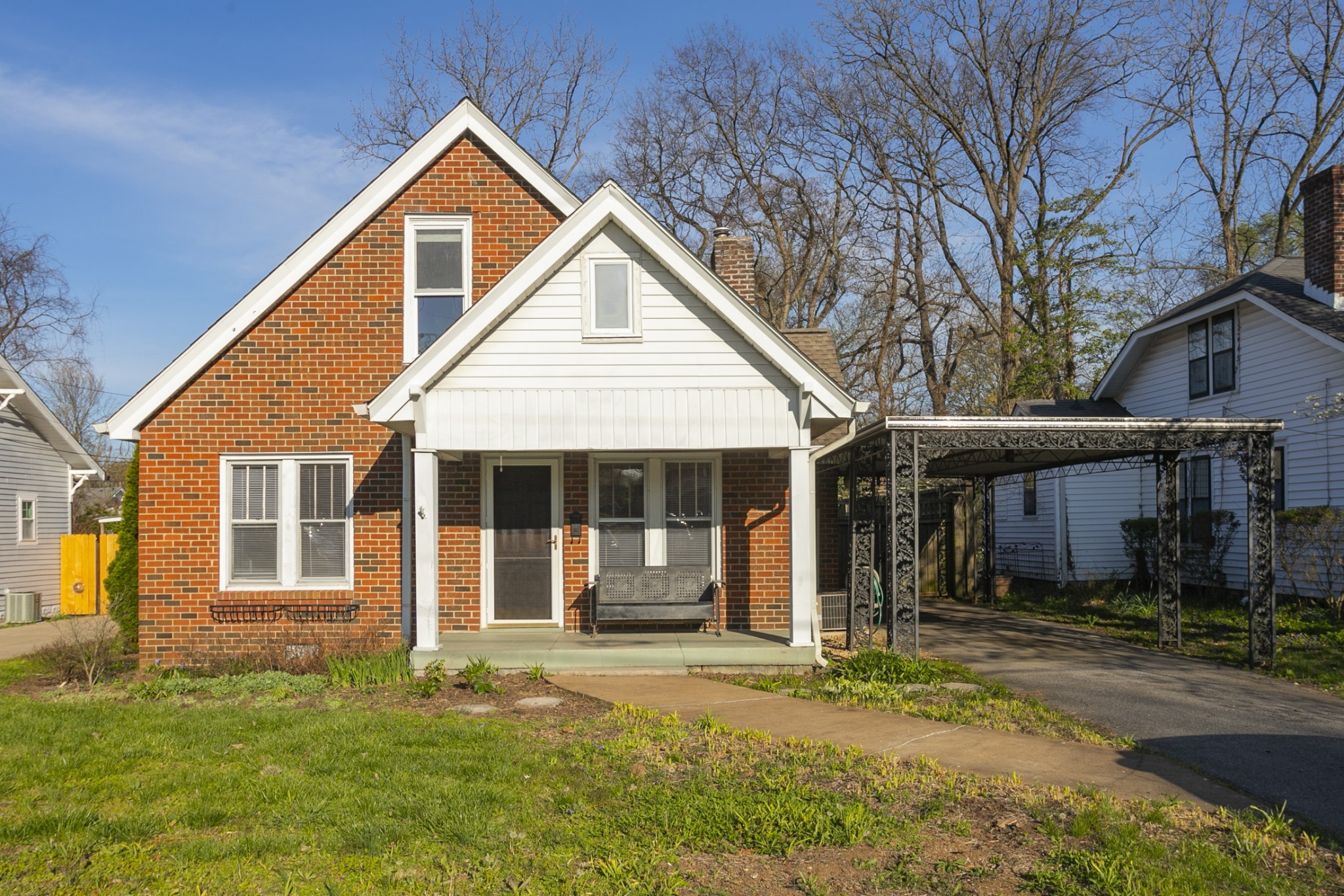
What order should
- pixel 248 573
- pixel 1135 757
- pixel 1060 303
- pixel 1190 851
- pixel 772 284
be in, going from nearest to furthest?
1. pixel 1190 851
2. pixel 1135 757
3. pixel 248 573
4. pixel 1060 303
5. pixel 772 284

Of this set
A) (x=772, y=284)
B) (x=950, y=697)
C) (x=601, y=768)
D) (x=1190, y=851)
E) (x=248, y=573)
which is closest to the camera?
(x=1190, y=851)

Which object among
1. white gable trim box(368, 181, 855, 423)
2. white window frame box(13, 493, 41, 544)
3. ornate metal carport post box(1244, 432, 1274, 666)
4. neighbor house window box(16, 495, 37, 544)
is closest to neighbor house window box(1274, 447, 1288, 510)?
ornate metal carport post box(1244, 432, 1274, 666)

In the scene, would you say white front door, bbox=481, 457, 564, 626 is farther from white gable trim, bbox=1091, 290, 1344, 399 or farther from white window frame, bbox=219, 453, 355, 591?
white gable trim, bbox=1091, 290, 1344, 399

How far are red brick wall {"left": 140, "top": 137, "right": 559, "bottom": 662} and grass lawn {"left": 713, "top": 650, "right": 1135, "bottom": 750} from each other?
14.8ft

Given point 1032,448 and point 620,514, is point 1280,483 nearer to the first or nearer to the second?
point 1032,448

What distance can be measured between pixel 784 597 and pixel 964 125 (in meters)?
22.8

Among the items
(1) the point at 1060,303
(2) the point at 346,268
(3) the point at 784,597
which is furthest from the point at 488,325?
(1) the point at 1060,303

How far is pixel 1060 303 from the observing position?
92.7 ft

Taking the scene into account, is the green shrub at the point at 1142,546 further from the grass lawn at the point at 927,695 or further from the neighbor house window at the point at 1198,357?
the grass lawn at the point at 927,695

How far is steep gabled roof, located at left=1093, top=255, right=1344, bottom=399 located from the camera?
624 inches

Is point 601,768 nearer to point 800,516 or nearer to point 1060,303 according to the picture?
point 800,516

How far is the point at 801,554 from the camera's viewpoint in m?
11.1

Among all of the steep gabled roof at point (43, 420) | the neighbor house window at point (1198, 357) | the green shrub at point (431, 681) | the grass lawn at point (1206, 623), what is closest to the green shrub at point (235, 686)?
the green shrub at point (431, 681)

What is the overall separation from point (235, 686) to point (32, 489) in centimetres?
1619
